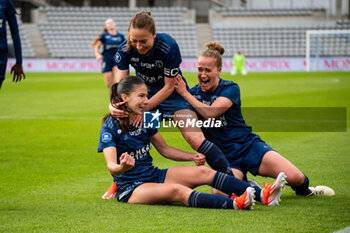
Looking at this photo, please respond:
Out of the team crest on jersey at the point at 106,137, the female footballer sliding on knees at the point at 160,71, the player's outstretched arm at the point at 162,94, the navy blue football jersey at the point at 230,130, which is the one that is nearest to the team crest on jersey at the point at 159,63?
the female footballer sliding on knees at the point at 160,71

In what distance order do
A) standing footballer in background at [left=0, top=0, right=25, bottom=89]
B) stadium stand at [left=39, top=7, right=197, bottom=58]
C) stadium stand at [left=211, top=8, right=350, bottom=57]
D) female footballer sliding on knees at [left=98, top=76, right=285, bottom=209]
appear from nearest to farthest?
female footballer sliding on knees at [left=98, top=76, right=285, bottom=209], standing footballer in background at [left=0, top=0, right=25, bottom=89], stadium stand at [left=211, top=8, right=350, bottom=57], stadium stand at [left=39, top=7, right=197, bottom=58]

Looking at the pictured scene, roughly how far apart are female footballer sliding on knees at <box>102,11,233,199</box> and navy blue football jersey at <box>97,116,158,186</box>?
0.34 m

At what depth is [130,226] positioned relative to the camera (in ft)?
12.3

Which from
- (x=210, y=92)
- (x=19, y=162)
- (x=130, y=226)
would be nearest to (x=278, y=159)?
(x=210, y=92)

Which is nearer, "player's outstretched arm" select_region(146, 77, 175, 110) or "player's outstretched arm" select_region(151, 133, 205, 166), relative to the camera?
"player's outstretched arm" select_region(151, 133, 205, 166)

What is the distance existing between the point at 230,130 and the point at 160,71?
2.96 ft

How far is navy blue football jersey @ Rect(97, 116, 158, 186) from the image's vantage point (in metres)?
4.54

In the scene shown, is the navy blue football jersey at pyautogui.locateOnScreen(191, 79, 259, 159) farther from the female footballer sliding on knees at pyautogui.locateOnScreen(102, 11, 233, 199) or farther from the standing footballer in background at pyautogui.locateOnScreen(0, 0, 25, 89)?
the standing footballer in background at pyautogui.locateOnScreen(0, 0, 25, 89)

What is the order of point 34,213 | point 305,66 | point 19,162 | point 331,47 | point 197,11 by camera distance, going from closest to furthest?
point 34,213 < point 19,162 < point 305,66 < point 331,47 < point 197,11

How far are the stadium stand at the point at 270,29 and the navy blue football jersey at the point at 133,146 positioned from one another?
120 ft

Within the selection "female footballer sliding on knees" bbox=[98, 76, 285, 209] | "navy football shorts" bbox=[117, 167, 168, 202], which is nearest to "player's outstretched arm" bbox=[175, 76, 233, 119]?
"female footballer sliding on knees" bbox=[98, 76, 285, 209]

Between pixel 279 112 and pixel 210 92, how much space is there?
8057 millimetres

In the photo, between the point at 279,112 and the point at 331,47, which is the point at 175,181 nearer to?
the point at 279,112

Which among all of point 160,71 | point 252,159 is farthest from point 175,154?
point 160,71
